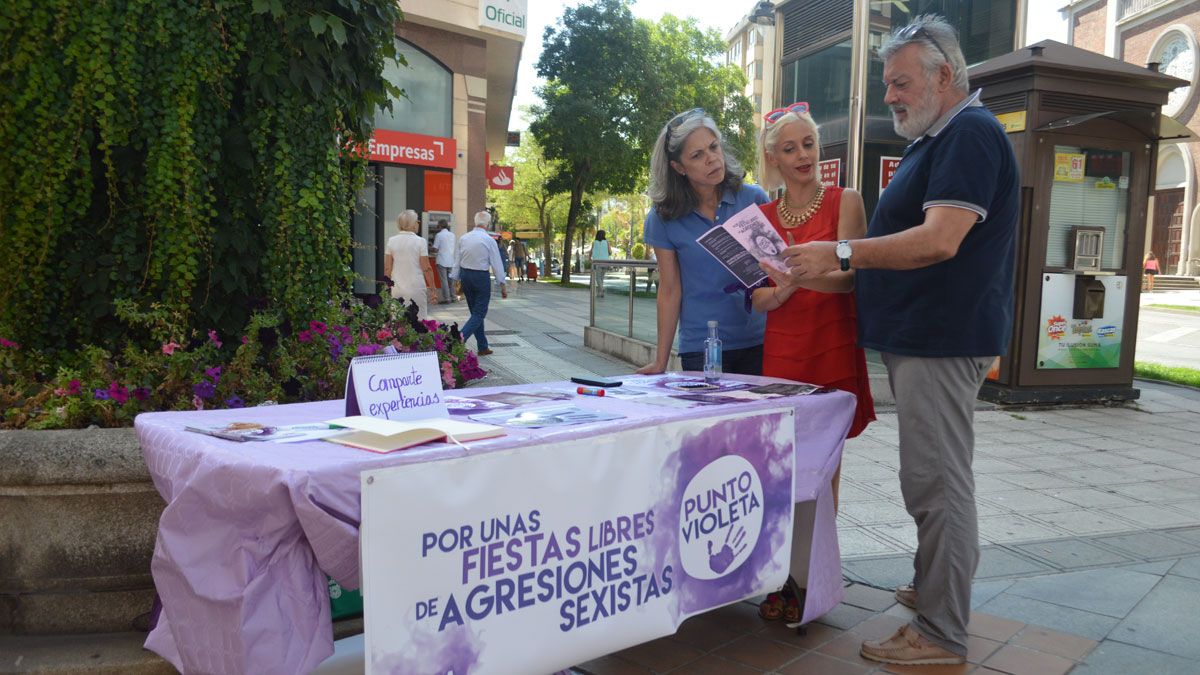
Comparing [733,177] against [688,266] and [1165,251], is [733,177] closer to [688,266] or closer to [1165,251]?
[688,266]

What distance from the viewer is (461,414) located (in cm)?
251

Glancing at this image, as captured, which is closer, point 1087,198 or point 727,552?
point 727,552

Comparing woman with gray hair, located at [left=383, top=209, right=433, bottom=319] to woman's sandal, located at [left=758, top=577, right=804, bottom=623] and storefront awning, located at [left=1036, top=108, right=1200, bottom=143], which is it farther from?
woman's sandal, located at [left=758, top=577, right=804, bottom=623]

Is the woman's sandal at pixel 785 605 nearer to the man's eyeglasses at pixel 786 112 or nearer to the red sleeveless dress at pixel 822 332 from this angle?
the red sleeveless dress at pixel 822 332

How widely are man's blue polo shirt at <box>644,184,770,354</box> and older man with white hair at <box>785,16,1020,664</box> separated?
69 centimetres

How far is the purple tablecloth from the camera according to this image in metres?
1.79

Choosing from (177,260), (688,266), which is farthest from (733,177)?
(177,260)

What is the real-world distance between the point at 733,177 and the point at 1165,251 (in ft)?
134

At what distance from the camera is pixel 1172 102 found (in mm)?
36781

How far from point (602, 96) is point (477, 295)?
19980 mm

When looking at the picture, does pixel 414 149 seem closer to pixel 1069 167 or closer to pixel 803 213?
pixel 1069 167

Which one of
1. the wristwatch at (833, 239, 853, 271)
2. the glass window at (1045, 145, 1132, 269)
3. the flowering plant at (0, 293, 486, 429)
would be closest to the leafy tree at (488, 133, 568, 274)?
the glass window at (1045, 145, 1132, 269)

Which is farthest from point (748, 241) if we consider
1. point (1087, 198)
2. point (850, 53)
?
point (850, 53)

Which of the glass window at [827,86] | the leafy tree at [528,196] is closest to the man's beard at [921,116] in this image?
the glass window at [827,86]
